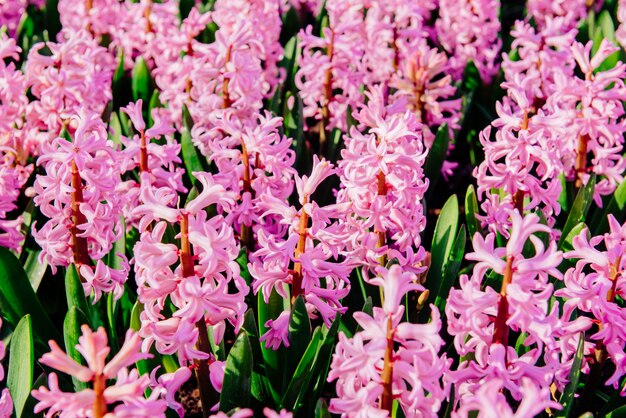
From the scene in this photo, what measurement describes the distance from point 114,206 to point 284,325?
2.05ft

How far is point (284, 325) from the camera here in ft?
6.70

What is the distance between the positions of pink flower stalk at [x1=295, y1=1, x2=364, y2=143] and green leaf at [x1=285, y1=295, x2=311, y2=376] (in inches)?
61.0

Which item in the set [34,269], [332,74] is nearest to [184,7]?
[332,74]

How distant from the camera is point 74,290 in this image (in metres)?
2.30

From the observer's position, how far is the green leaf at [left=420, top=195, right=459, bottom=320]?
100.0 inches

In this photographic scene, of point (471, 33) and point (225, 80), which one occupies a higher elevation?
point (225, 80)

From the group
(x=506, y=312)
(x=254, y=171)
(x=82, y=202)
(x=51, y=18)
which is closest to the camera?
(x=506, y=312)

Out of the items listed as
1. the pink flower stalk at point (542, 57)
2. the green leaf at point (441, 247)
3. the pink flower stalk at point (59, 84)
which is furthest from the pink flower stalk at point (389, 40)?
the pink flower stalk at point (59, 84)

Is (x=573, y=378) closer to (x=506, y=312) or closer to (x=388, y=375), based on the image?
(x=506, y=312)

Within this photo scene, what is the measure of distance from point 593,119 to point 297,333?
1.43m

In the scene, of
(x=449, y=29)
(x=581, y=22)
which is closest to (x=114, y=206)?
(x=449, y=29)

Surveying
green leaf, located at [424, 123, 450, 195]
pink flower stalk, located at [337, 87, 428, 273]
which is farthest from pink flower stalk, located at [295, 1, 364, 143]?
pink flower stalk, located at [337, 87, 428, 273]

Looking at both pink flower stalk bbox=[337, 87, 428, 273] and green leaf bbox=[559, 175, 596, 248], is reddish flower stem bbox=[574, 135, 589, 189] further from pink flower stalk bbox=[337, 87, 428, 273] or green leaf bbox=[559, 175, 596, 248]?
pink flower stalk bbox=[337, 87, 428, 273]

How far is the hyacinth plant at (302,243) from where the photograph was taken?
1575 mm
